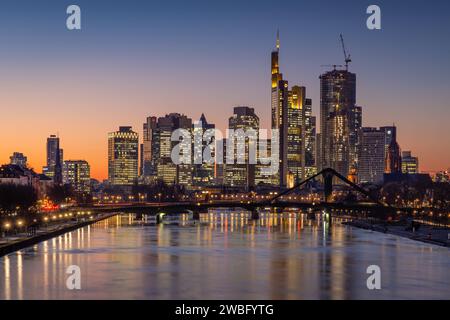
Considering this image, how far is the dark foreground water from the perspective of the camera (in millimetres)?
59188

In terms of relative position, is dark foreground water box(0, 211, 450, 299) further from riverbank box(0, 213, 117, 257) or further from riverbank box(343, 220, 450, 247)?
riverbank box(343, 220, 450, 247)

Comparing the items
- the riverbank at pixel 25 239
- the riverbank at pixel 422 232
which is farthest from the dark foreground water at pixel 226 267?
the riverbank at pixel 422 232

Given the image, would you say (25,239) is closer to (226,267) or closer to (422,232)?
(226,267)

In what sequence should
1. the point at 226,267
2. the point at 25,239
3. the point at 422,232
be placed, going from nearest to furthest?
1. the point at 226,267
2. the point at 25,239
3. the point at 422,232

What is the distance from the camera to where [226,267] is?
249ft

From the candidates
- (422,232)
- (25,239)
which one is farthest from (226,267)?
(422,232)

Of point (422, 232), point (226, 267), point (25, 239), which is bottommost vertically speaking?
point (226, 267)

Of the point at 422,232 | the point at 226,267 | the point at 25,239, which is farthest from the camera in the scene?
the point at 422,232

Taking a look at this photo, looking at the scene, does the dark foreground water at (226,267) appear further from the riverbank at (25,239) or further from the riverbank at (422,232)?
the riverbank at (422,232)

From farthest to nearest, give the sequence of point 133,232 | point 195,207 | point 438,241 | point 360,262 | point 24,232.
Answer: point 195,207 → point 133,232 → point 24,232 → point 438,241 → point 360,262

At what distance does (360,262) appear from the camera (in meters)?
80.8
